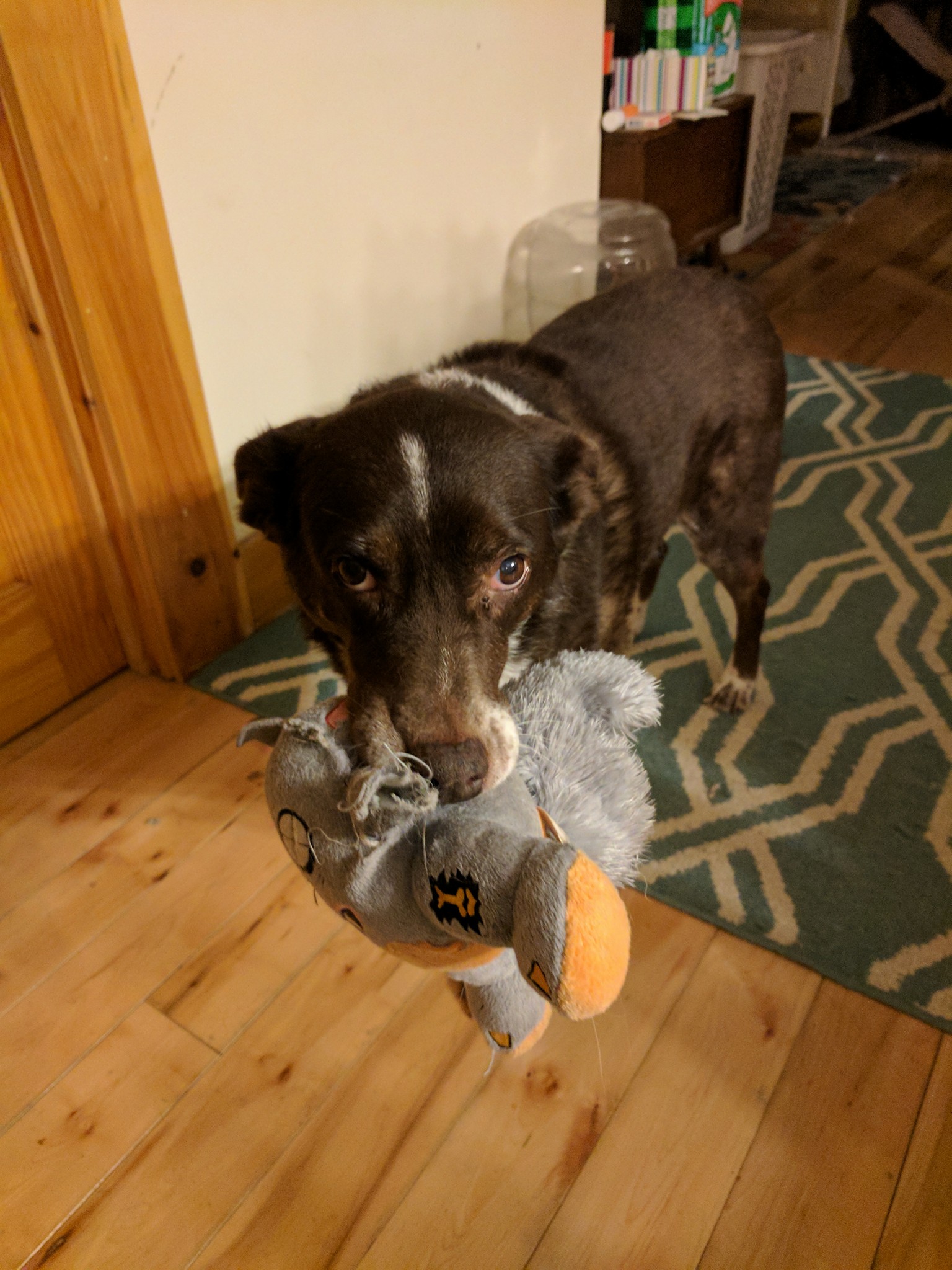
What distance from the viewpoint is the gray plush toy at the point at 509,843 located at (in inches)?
27.8

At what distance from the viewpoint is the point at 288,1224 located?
1.13 meters

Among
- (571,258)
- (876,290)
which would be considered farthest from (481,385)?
(876,290)

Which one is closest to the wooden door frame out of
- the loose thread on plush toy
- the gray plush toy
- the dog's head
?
the dog's head

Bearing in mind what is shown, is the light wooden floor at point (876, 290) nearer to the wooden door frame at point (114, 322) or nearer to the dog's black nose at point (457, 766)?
the wooden door frame at point (114, 322)

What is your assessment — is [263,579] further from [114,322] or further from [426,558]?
[426,558]

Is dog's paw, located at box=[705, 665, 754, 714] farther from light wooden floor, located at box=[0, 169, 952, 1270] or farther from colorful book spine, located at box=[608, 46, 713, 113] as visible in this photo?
colorful book spine, located at box=[608, 46, 713, 113]

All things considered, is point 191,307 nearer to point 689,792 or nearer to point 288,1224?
point 689,792

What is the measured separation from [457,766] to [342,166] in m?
1.78

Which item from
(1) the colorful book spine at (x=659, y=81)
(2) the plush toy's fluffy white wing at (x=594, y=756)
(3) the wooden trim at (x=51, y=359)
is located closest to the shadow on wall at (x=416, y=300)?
(3) the wooden trim at (x=51, y=359)

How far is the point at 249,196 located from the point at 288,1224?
6.38 ft

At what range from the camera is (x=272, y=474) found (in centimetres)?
128

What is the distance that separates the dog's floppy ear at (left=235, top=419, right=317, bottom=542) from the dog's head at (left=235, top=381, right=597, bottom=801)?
2 cm

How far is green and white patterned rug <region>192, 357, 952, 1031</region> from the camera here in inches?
58.7

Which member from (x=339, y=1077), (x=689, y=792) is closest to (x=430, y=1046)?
(x=339, y=1077)
